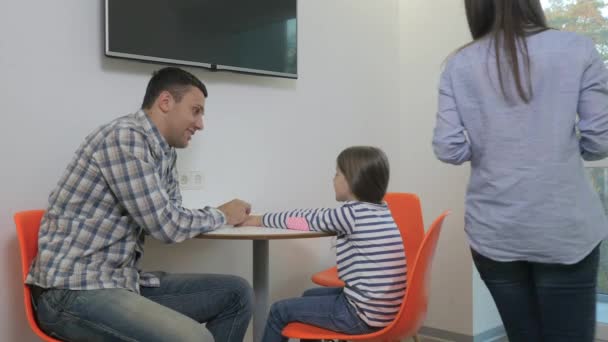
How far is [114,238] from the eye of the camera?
5.85ft

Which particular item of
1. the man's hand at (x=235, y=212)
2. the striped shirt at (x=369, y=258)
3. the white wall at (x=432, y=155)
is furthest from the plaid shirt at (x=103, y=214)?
the white wall at (x=432, y=155)

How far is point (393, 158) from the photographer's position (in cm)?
367

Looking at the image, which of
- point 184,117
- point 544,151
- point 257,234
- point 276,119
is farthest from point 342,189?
point 276,119

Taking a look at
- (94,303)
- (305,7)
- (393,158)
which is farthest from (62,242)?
(393,158)

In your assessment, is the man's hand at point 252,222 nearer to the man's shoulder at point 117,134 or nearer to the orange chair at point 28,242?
the man's shoulder at point 117,134

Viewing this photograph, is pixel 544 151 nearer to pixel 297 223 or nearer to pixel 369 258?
pixel 369 258

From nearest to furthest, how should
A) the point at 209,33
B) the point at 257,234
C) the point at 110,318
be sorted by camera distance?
the point at 110,318 < the point at 257,234 < the point at 209,33

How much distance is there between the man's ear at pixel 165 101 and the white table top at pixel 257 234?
1.52 ft

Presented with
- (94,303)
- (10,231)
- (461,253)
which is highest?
(10,231)

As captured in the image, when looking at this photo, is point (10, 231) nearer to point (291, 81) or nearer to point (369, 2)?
point (291, 81)

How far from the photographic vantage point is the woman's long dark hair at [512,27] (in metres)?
1.27

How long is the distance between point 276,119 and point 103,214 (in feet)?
4.50

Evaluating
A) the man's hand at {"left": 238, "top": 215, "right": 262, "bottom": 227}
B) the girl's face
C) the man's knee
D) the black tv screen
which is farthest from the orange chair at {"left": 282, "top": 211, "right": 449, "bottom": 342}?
the black tv screen

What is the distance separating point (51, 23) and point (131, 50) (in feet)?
1.00
